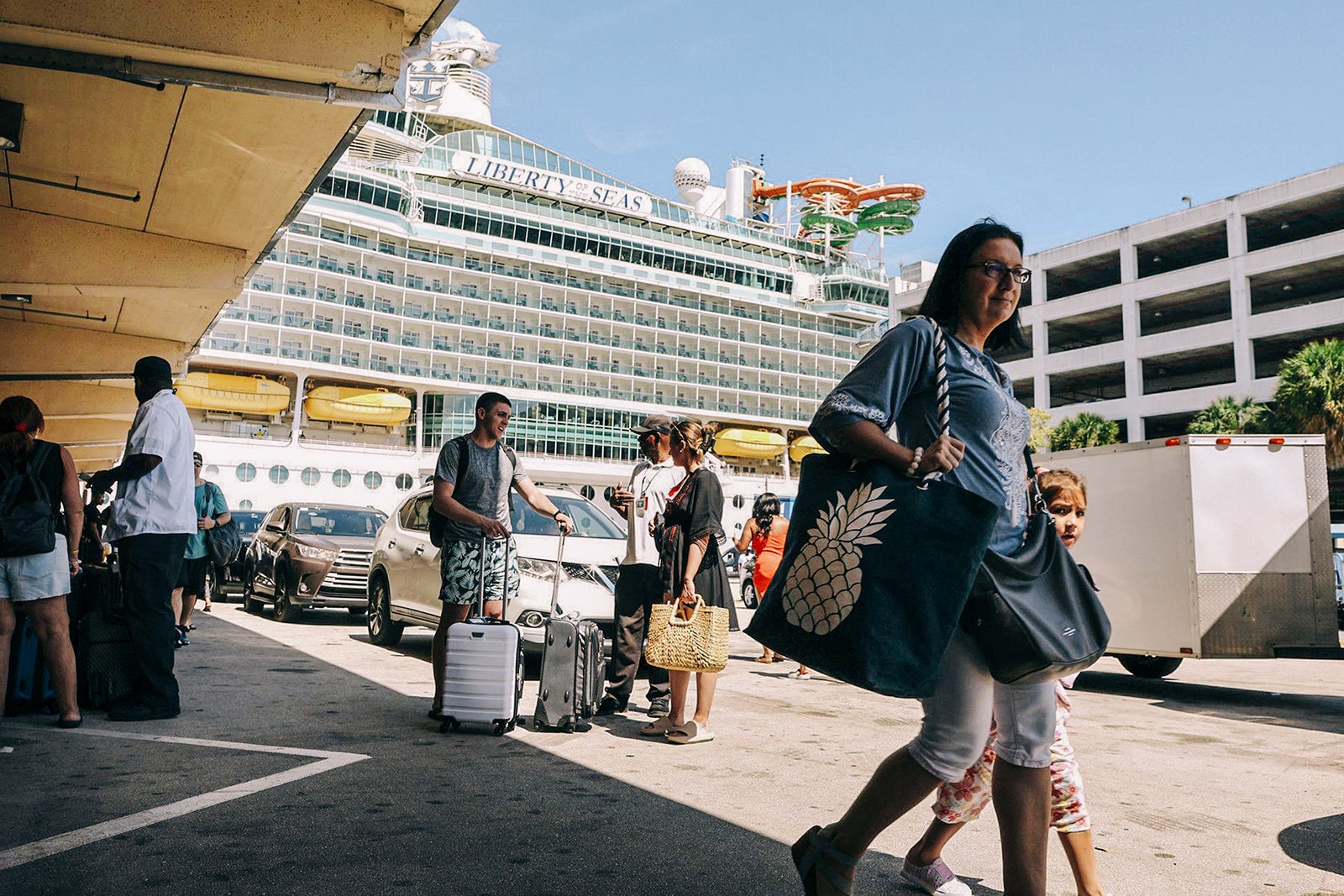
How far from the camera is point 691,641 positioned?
18.1ft

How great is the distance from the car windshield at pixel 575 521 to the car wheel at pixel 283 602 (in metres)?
4.57

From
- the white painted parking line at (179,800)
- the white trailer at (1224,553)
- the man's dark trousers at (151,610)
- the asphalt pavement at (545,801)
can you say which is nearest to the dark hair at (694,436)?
the asphalt pavement at (545,801)

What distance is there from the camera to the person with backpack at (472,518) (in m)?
5.86

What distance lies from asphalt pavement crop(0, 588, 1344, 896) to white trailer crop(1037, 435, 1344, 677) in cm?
160

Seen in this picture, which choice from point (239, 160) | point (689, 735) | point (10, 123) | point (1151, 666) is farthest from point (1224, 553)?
point (10, 123)

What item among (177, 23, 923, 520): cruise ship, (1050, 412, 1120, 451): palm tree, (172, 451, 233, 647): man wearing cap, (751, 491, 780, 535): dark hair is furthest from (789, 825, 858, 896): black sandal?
(177, 23, 923, 520): cruise ship

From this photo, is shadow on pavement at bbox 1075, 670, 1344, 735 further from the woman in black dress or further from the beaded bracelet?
the beaded bracelet

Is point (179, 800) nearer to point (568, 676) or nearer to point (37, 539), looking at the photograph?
point (37, 539)

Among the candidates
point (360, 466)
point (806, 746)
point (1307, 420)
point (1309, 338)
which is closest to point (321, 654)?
point (806, 746)

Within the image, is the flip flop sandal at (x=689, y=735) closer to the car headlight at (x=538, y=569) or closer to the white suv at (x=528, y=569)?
the white suv at (x=528, y=569)

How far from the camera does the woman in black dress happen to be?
5656mm

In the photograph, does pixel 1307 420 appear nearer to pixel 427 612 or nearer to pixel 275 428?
pixel 427 612

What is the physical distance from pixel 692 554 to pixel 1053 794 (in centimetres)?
288

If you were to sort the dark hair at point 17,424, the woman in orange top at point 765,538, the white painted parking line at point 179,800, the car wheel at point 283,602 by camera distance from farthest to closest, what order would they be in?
the car wheel at point 283,602, the woman in orange top at point 765,538, the dark hair at point 17,424, the white painted parking line at point 179,800
